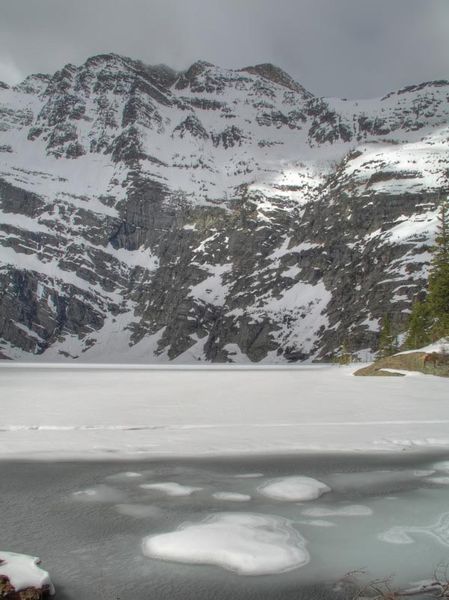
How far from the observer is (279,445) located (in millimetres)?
10094

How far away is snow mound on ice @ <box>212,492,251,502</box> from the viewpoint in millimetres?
6801

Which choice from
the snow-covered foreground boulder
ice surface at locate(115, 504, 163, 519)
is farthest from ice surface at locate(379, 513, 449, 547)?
the snow-covered foreground boulder

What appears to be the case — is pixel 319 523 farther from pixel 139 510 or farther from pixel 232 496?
pixel 139 510

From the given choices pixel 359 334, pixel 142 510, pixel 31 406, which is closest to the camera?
pixel 142 510

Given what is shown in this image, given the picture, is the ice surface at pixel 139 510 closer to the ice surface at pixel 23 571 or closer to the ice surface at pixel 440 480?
the ice surface at pixel 23 571

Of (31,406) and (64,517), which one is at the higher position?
(64,517)

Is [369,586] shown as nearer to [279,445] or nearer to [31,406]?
[279,445]

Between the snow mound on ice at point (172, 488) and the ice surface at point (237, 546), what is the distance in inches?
48.6

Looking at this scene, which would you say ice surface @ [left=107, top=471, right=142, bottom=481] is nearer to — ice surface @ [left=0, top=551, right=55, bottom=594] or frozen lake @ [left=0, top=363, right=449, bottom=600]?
frozen lake @ [left=0, top=363, right=449, bottom=600]

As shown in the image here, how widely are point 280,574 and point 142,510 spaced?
2.27 m

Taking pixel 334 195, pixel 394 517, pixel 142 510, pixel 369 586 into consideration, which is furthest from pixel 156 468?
pixel 334 195

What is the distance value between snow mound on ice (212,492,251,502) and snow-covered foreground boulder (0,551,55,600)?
282cm

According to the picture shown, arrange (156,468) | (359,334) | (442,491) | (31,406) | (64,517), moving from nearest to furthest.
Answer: (64,517)
(442,491)
(156,468)
(31,406)
(359,334)

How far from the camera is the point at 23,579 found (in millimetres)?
4113
